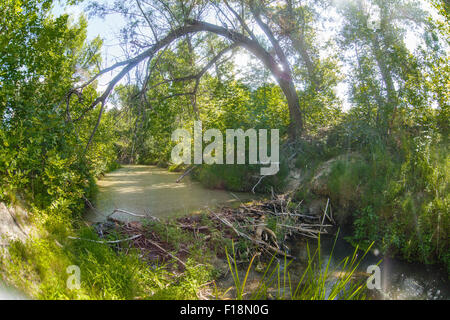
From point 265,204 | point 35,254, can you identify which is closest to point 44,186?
point 35,254

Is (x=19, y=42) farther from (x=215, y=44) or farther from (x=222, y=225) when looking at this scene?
(x=215, y=44)

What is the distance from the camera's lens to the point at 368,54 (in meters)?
8.76

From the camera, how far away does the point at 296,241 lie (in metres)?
5.88

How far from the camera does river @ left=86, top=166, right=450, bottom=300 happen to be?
408cm

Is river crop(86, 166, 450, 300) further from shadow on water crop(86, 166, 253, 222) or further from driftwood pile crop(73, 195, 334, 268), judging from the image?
Result: driftwood pile crop(73, 195, 334, 268)

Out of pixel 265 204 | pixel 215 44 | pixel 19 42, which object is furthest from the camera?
pixel 215 44

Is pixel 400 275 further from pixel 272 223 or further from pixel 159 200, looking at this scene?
pixel 159 200

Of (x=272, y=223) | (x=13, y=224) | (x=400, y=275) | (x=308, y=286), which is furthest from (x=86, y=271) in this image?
(x=400, y=275)

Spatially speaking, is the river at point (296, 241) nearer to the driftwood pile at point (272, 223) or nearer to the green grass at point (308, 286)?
the driftwood pile at point (272, 223)

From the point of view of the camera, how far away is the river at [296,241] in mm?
4078

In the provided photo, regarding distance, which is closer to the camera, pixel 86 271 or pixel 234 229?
pixel 86 271

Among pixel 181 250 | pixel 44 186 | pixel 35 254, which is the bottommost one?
pixel 181 250

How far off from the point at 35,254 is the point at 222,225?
10.3ft

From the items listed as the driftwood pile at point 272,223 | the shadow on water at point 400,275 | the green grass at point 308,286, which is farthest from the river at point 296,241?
the green grass at point 308,286
